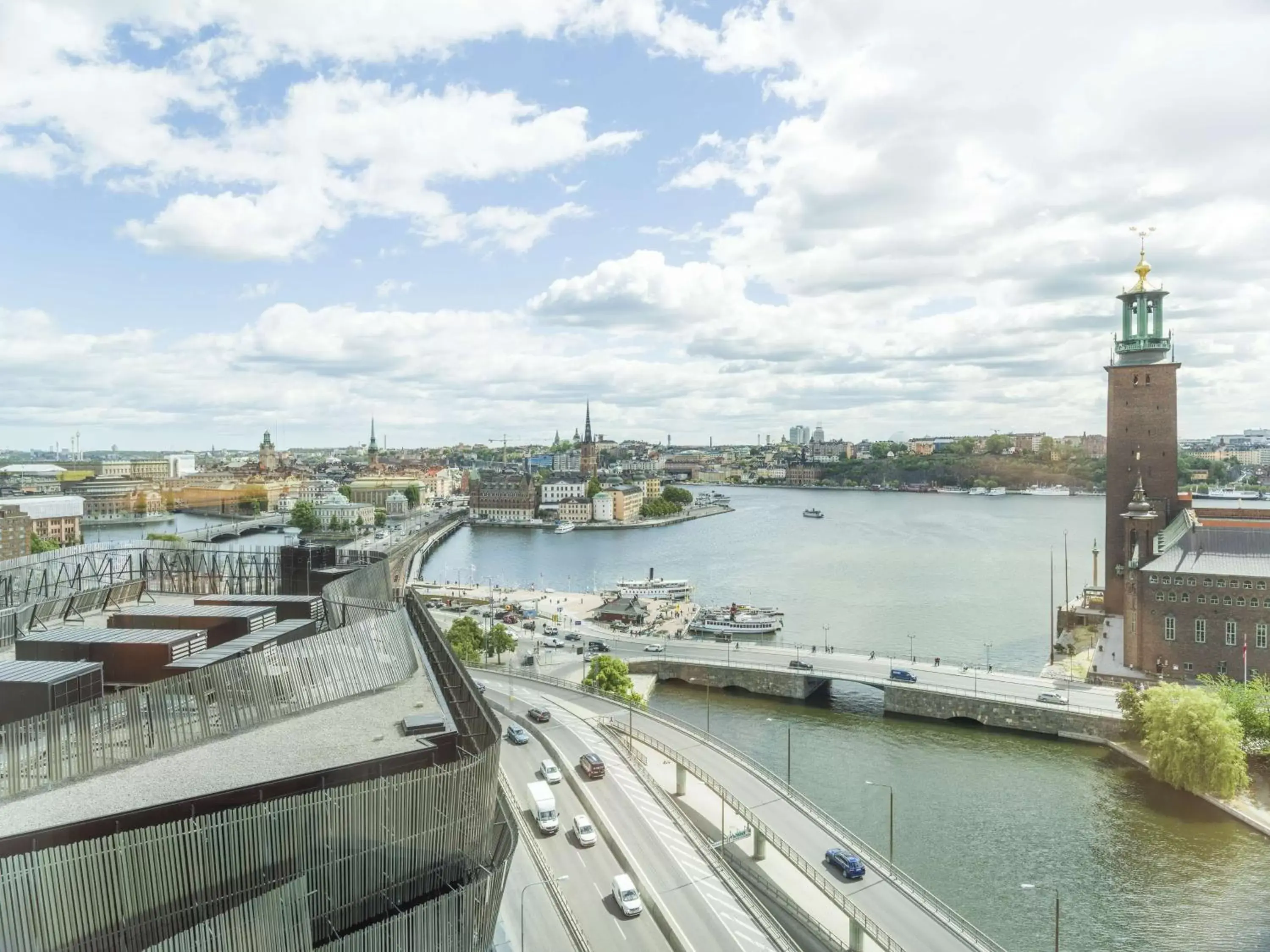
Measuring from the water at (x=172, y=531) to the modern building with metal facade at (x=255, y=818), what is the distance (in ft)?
158

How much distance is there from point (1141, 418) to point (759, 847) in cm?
2057

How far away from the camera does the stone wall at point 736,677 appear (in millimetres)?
21656

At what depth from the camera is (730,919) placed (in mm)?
9344

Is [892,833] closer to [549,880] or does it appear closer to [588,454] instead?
[549,880]

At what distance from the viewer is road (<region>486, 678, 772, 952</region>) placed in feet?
29.9

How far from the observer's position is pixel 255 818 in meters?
5.47

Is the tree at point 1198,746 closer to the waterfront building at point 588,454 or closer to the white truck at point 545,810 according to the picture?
the white truck at point 545,810

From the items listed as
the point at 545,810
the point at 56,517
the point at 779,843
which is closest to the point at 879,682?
the point at 779,843

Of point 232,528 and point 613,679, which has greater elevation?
point 232,528

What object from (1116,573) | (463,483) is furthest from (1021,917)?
(463,483)

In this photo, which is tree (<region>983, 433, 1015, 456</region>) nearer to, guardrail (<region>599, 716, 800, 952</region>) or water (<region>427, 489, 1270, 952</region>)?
water (<region>427, 489, 1270, 952</region>)

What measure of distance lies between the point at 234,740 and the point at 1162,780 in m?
15.7

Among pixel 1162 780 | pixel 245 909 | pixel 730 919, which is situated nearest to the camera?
pixel 245 909

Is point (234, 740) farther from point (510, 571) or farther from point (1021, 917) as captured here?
point (510, 571)
